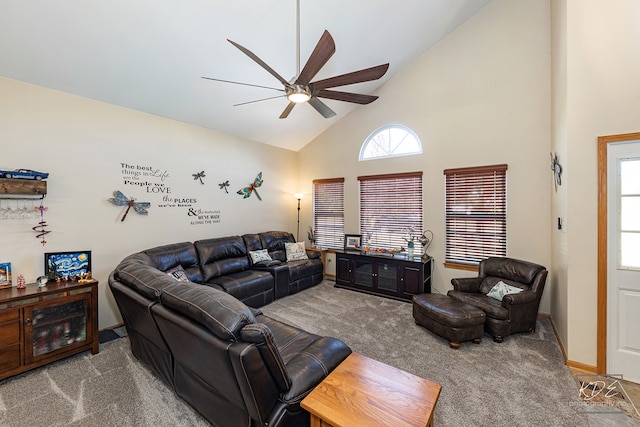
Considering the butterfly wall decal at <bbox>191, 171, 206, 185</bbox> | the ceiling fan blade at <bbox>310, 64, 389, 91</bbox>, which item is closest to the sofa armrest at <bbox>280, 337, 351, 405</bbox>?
the ceiling fan blade at <bbox>310, 64, 389, 91</bbox>

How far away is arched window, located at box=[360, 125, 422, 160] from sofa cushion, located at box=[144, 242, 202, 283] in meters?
3.81

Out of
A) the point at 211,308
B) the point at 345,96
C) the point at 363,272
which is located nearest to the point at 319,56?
the point at 345,96

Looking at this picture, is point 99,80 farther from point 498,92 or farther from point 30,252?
point 498,92

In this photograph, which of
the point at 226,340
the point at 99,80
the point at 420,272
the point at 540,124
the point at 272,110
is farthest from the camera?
the point at 272,110

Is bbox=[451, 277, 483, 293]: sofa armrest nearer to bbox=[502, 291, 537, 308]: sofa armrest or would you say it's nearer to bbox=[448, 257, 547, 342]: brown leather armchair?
bbox=[448, 257, 547, 342]: brown leather armchair

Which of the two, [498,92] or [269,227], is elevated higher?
[498,92]

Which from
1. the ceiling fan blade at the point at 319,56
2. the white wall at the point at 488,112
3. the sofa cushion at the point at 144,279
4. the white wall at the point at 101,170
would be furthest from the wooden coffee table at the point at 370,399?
the white wall at the point at 101,170

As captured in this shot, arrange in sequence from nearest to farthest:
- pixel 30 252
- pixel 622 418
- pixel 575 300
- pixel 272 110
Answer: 1. pixel 622 418
2. pixel 575 300
3. pixel 30 252
4. pixel 272 110

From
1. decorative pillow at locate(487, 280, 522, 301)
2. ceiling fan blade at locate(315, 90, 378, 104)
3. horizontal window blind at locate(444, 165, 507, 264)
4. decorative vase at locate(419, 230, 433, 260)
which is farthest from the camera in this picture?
decorative vase at locate(419, 230, 433, 260)

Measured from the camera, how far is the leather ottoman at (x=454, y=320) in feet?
9.72

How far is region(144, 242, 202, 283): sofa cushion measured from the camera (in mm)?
3682

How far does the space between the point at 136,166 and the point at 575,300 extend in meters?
5.68

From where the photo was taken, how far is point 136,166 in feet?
12.6

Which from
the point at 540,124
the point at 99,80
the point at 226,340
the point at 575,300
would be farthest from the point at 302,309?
the point at 540,124
